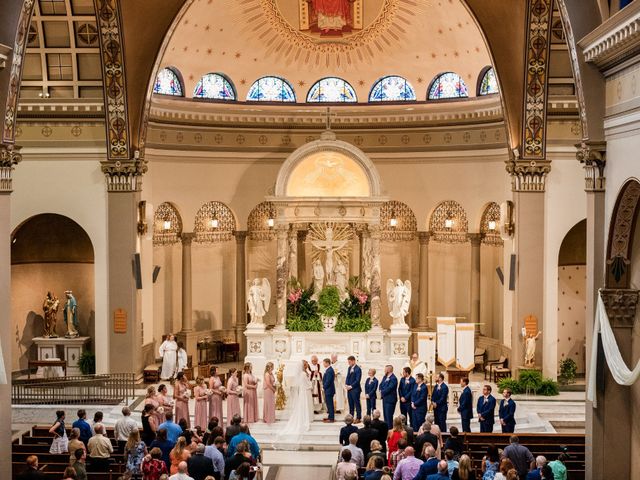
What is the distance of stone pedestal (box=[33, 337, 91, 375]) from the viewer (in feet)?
90.4

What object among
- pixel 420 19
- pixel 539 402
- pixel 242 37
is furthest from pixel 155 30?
pixel 539 402

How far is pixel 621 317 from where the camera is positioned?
17.0 metres

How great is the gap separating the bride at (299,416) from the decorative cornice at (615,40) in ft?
30.9

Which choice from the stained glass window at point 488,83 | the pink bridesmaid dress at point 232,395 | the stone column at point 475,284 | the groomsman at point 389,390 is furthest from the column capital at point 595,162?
the stone column at point 475,284

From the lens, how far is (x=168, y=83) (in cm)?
3070

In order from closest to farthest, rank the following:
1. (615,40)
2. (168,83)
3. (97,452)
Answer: (615,40)
(97,452)
(168,83)

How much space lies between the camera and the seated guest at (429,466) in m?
14.2

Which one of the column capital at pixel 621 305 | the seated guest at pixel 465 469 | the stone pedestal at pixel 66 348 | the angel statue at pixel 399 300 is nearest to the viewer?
the seated guest at pixel 465 469

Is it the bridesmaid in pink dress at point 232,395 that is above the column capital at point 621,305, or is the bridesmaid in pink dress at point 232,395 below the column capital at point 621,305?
below

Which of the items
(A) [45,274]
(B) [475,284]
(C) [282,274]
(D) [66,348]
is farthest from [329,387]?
(A) [45,274]

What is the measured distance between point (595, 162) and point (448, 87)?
15.0 m

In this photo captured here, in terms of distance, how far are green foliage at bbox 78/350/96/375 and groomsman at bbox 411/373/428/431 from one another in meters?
10.0

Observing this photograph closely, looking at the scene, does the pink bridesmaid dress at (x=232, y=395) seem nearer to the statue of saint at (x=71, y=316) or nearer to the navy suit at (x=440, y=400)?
Answer: the navy suit at (x=440, y=400)

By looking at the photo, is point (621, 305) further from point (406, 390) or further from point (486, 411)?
point (406, 390)
